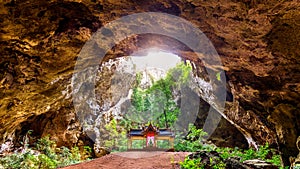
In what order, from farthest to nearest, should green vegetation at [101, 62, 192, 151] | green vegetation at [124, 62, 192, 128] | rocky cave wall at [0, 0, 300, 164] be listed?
green vegetation at [124, 62, 192, 128]
green vegetation at [101, 62, 192, 151]
rocky cave wall at [0, 0, 300, 164]

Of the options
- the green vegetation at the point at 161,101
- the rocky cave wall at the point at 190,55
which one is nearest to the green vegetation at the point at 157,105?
the green vegetation at the point at 161,101

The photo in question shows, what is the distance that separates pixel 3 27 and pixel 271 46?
581 cm

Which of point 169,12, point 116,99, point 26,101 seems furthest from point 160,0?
point 116,99

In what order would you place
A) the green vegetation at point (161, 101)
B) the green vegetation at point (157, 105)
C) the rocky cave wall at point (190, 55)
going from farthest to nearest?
the green vegetation at point (161, 101), the green vegetation at point (157, 105), the rocky cave wall at point (190, 55)

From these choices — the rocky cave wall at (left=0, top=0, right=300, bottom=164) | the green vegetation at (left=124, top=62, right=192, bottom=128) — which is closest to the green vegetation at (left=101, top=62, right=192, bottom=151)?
the green vegetation at (left=124, top=62, right=192, bottom=128)

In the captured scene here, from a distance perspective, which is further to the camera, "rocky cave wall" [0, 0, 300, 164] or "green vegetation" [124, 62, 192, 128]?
"green vegetation" [124, 62, 192, 128]

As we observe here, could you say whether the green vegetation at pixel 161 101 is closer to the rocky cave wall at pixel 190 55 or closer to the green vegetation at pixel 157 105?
the green vegetation at pixel 157 105

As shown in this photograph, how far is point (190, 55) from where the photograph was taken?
754cm

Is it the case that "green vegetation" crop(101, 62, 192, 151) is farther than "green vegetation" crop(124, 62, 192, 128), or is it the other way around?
"green vegetation" crop(124, 62, 192, 128)

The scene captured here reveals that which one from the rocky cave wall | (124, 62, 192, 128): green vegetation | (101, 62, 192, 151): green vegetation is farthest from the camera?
(124, 62, 192, 128): green vegetation

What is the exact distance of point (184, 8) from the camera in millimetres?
5090

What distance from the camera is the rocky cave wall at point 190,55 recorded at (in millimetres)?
4484

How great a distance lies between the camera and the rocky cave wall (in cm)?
448

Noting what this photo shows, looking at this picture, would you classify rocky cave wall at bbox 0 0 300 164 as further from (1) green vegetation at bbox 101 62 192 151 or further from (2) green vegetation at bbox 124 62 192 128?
(2) green vegetation at bbox 124 62 192 128
